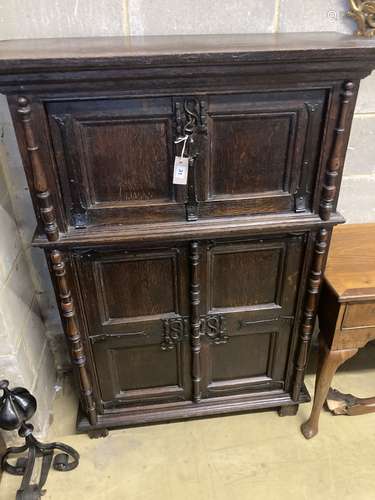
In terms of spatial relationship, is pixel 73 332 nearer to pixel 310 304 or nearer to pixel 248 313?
pixel 248 313

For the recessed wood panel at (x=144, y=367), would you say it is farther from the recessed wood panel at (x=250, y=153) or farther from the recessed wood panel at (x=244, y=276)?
the recessed wood panel at (x=250, y=153)

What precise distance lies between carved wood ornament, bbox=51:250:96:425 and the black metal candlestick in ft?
0.54

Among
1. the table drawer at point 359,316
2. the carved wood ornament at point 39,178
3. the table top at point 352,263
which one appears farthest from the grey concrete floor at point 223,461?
the carved wood ornament at point 39,178

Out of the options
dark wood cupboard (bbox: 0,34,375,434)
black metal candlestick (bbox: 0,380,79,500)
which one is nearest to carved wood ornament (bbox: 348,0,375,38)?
dark wood cupboard (bbox: 0,34,375,434)

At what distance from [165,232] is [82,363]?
597 mm

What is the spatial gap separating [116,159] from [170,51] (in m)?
0.31

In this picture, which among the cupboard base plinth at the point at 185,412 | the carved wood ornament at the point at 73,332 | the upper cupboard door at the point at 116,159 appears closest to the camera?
the upper cupboard door at the point at 116,159

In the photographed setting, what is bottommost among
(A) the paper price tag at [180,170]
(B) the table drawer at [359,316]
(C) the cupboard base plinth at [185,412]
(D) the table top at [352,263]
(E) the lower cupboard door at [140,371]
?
(C) the cupboard base plinth at [185,412]

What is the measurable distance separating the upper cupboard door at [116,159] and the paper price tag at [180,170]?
0.08 ft

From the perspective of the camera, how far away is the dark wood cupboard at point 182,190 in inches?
40.4

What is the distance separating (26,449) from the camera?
5.05ft

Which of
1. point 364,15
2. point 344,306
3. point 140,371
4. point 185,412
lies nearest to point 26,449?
point 140,371

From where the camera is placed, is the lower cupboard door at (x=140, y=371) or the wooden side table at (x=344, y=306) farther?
the lower cupboard door at (x=140, y=371)

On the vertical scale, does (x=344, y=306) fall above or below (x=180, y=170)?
below
